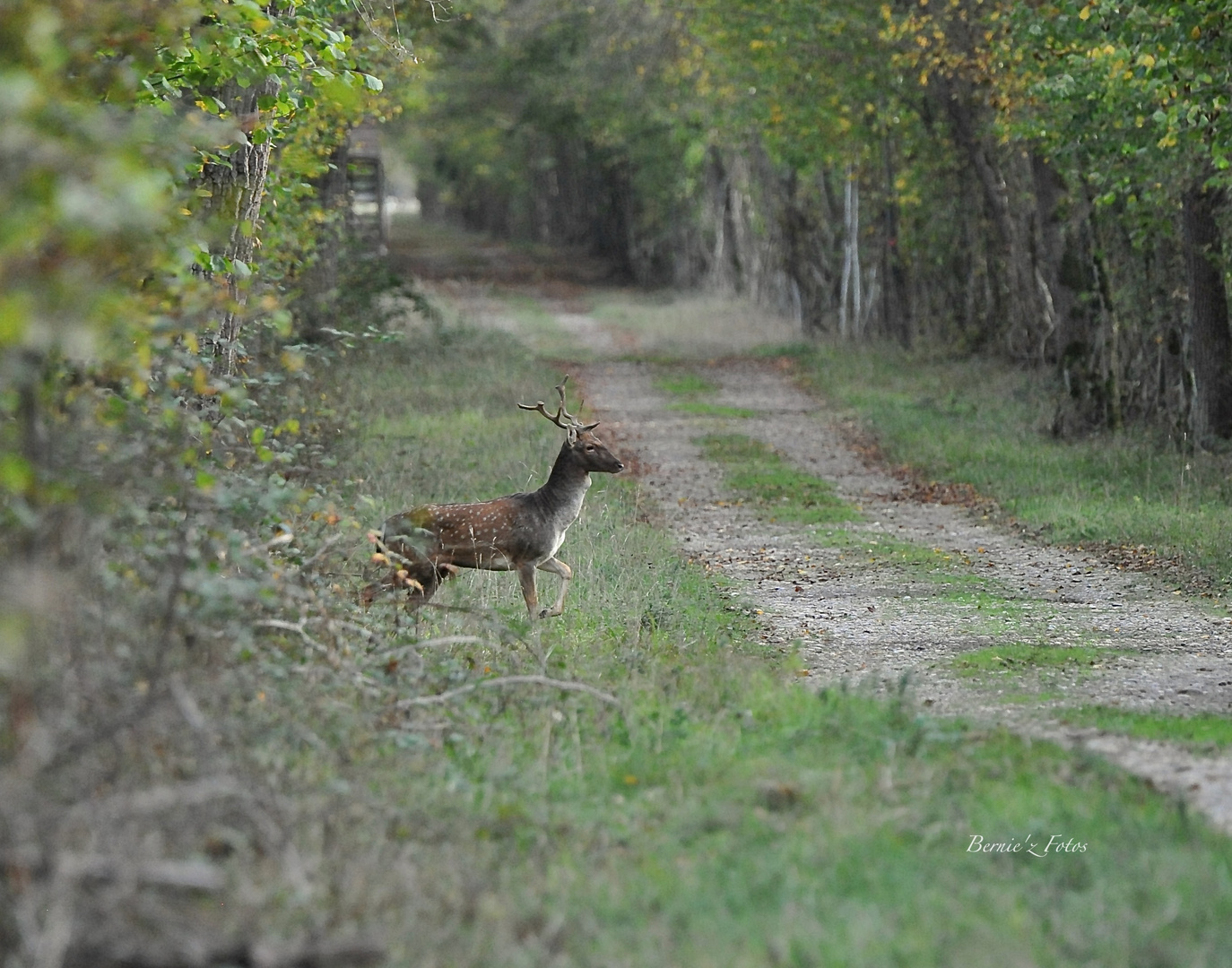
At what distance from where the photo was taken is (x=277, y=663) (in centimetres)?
752

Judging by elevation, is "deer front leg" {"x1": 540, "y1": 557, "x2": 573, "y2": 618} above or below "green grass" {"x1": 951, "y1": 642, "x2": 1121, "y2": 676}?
above

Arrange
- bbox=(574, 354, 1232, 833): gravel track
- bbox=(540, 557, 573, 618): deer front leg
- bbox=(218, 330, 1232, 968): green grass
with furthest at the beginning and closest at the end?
bbox=(540, 557, 573, 618): deer front leg → bbox=(574, 354, 1232, 833): gravel track → bbox=(218, 330, 1232, 968): green grass

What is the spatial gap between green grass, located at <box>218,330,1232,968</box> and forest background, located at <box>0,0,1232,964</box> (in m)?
0.52

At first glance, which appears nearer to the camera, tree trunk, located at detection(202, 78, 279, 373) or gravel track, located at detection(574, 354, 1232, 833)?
gravel track, located at detection(574, 354, 1232, 833)

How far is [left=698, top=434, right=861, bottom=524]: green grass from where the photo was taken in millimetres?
17250

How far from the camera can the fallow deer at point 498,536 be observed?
34.7ft

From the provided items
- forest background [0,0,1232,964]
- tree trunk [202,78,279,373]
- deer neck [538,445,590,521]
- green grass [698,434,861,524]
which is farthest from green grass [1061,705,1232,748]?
green grass [698,434,861,524]

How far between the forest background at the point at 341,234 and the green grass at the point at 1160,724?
4042 millimetres

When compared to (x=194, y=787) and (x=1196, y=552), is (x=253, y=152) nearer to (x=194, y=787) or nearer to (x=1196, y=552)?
(x=194, y=787)

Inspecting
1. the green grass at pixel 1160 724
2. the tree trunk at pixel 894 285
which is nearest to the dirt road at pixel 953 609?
the green grass at pixel 1160 724

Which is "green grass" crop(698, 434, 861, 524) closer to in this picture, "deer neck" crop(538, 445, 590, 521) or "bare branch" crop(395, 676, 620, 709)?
"deer neck" crop(538, 445, 590, 521)

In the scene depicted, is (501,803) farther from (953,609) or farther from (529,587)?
(953,609)

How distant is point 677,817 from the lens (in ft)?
22.9

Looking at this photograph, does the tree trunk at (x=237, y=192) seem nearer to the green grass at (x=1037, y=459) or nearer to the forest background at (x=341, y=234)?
the forest background at (x=341, y=234)
